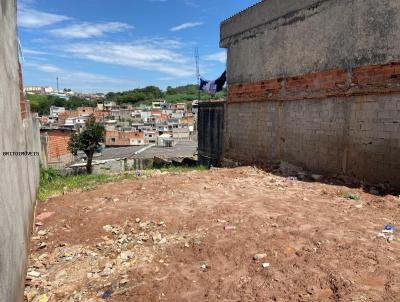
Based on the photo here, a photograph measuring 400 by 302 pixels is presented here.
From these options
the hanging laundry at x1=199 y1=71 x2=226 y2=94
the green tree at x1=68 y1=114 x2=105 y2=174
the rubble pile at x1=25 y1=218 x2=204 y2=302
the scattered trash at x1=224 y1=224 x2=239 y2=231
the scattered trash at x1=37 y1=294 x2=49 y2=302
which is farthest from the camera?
the green tree at x1=68 y1=114 x2=105 y2=174

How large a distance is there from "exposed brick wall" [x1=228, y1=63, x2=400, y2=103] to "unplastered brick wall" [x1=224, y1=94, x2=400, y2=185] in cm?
15

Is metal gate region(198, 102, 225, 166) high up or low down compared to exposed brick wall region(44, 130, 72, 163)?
up

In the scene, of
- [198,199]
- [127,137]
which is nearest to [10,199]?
[198,199]

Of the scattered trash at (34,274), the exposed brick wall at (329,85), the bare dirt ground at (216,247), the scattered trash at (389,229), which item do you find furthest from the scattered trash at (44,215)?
the exposed brick wall at (329,85)

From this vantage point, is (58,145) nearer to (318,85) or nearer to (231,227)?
(318,85)

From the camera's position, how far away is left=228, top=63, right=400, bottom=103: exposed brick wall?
6.55 m

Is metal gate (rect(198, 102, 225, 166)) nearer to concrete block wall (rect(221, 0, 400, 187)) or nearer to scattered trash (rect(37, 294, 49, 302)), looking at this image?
concrete block wall (rect(221, 0, 400, 187))

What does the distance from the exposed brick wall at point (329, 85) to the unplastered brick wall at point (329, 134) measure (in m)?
0.15

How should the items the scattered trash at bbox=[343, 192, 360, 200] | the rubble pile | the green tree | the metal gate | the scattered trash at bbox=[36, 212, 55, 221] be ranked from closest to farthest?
the rubble pile, the scattered trash at bbox=[36, 212, 55, 221], the scattered trash at bbox=[343, 192, 360, 200], the metal gate, the green tree

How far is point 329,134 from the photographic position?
308 inches

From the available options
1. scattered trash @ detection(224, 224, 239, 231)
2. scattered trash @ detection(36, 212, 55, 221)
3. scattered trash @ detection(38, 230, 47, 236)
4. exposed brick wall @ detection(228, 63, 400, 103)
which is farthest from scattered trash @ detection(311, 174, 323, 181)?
scattered trash @ detection(38, 230, 47, 236)

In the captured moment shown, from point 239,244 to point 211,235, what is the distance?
1.55 ft

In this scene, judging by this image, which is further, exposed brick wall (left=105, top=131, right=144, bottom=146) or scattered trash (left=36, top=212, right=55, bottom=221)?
exposed brick wall (left=105, top=131, right=144, bottom=146)

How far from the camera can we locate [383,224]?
15.4 feet
